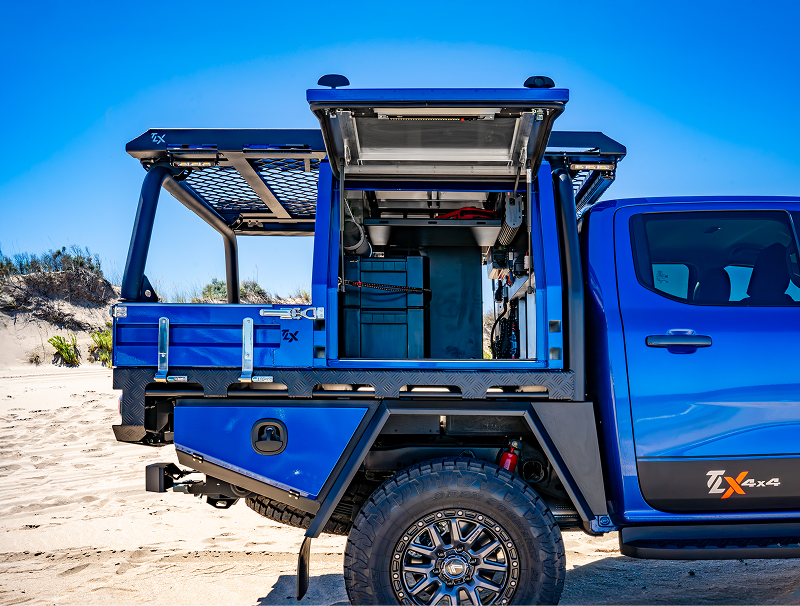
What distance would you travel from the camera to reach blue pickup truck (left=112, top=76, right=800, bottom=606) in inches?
105

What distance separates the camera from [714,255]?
3080mm

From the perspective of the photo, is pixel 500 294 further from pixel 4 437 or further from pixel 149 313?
pixel 4 437

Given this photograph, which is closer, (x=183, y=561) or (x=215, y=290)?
(x=183, y=561)

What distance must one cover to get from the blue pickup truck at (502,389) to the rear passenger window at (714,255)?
12 millimetres

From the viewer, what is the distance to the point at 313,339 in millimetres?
2822

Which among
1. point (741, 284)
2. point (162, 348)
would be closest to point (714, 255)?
point (741, 284)

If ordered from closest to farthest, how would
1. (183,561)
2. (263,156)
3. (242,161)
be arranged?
(263,156)
(242,161)
(183,561)

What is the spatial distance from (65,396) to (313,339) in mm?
9625

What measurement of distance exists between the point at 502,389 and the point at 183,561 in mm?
2728

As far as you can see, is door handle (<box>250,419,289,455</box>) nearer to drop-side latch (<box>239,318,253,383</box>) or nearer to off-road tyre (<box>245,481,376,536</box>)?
drop-side latch (<box>239,318,253,383</box>)

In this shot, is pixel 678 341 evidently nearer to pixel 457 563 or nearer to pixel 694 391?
pixel 694 391

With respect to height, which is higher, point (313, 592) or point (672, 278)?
point (672, 278)

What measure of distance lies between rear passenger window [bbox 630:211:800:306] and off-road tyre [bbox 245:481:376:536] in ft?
6.31

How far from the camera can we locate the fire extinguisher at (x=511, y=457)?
9.59 feet
